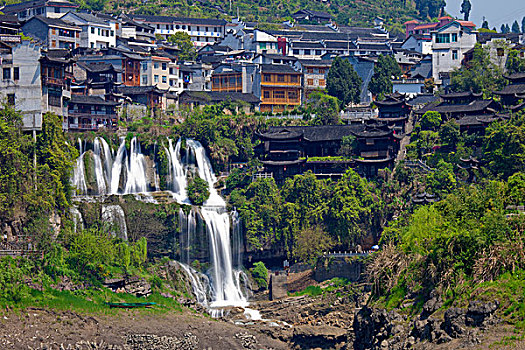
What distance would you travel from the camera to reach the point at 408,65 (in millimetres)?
126125

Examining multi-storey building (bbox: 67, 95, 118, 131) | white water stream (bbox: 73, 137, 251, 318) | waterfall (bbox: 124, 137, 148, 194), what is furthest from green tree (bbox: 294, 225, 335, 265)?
multi-storey building (bbox: 67, 95, 118, 131)

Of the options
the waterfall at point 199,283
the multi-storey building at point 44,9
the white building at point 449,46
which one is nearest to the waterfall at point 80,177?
the waterfall at point 199,283

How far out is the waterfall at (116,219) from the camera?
83.8m

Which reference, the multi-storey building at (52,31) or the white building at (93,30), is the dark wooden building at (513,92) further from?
the multi-storey building at (52,31)

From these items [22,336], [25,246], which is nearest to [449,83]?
[25,246]

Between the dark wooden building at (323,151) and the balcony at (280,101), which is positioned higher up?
the balcony at (280,101)

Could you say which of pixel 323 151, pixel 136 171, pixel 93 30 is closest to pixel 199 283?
pixel 136 171

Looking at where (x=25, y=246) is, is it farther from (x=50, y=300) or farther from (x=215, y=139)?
(x=215, y=139)

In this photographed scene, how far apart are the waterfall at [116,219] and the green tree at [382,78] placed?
37.2 m

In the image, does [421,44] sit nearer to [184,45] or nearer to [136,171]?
[184,45]

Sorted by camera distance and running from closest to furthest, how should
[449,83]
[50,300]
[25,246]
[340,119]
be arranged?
[50,300] < [25,246] < [340,119] < [449,83]

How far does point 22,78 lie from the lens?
84938 mm

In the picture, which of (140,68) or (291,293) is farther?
(140,68)

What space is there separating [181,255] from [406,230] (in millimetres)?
22941
